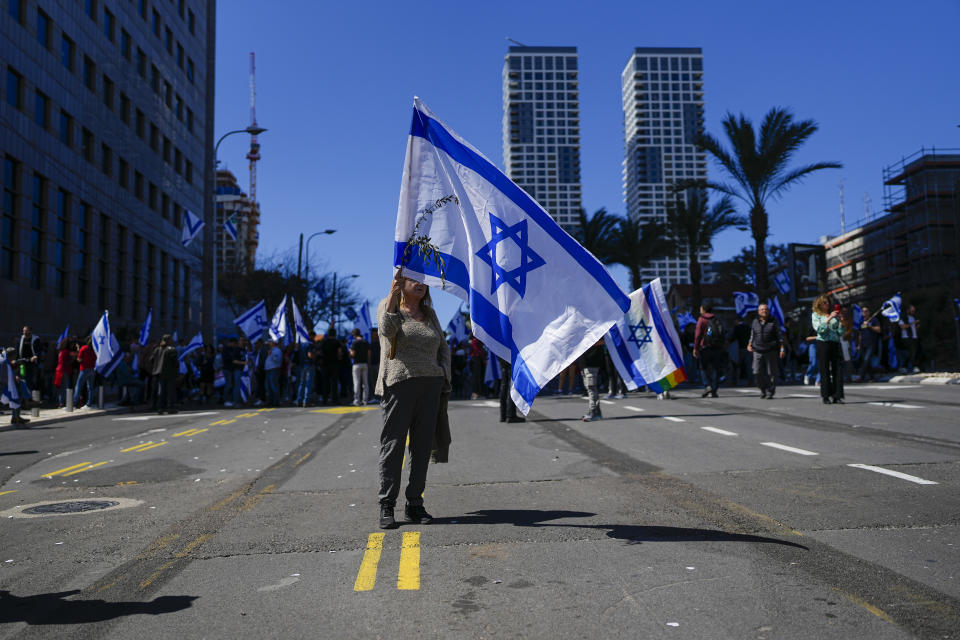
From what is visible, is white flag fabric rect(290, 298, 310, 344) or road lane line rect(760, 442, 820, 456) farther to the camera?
white flag fabric rect(290, 298, 310, 344)

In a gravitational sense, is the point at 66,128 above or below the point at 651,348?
above

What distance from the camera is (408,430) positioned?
594 centimetres

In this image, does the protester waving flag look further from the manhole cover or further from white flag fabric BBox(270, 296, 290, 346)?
white flag fabric BBox(270, 296, 290, 346)

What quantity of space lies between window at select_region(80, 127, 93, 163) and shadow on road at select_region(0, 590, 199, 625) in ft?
125

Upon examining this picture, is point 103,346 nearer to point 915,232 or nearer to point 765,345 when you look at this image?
point 765,345

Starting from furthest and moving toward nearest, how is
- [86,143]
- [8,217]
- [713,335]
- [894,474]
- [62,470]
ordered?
[86,143] < [8,217] < [713,335] < [62,470] < [894,474]

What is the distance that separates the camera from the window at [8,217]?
30.3m

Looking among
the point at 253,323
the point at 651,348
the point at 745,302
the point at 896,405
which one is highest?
the point at 745,302

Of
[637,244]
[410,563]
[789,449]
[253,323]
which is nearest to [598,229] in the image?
[637,244]

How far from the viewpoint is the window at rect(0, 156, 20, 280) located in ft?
99.4

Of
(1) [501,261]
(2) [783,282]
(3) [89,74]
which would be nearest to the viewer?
(1) [501,261]

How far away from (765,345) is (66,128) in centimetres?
3181

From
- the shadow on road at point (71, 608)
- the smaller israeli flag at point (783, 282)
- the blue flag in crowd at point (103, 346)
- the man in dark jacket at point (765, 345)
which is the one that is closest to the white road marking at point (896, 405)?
the man in dark jacket at point (765, 345)

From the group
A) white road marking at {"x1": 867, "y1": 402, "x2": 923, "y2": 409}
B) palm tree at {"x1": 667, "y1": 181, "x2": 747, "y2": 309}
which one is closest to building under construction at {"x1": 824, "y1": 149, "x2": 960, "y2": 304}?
palm tree at {"x1": 667, "y1": 181, "x2": 747, "y2": 309}
